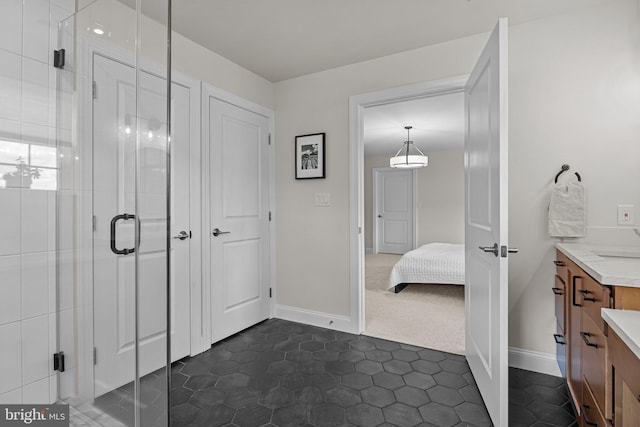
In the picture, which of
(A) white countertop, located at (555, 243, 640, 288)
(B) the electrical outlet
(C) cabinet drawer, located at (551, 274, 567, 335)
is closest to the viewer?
(A) white countertop, located at (555, 243, 640, 288)

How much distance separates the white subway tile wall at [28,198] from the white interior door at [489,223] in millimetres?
2158

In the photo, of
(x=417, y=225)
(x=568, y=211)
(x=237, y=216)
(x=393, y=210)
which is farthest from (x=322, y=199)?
(x=393, y=210)

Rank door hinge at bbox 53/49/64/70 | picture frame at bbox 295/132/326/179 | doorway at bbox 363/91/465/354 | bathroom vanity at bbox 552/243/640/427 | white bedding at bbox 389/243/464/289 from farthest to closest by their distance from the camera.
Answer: white bedding at bbox 389/243/464/289, doorway at bbox 363/91/465/354, picture frame at bbox 295/132/326/179, door hinge at bbox 53/49/64/70, bathroom vanity at bbox 552/243/640/427

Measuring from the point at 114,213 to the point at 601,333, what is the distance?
2.01m

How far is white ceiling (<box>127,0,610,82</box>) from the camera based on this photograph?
2.08 m

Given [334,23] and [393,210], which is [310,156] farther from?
[393,210]

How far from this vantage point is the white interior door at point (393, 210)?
7.47 metres

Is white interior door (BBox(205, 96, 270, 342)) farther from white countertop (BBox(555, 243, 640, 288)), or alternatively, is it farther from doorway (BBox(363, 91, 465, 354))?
white countertop (BBox(555, 243, 640, 288))

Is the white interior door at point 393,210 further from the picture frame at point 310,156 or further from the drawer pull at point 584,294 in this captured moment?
the drawer pull at point 584,294

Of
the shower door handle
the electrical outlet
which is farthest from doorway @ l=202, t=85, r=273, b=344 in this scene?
the electrical outlet

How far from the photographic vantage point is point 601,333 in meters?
1.19

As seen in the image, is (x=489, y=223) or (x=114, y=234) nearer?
(x=114, y=234)

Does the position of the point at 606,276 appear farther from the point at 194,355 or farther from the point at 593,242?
the point at 194,355

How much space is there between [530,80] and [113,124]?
2.54 meters
